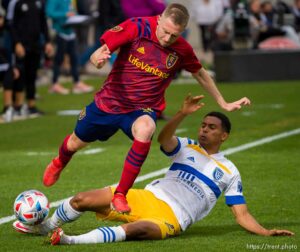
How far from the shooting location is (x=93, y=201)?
360 inches

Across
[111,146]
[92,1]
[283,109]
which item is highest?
[111,146]

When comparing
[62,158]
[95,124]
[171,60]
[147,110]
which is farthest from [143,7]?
[147,110]

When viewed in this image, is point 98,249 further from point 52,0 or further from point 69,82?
point 69,82

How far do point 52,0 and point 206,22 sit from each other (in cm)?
865

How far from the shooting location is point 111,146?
16.0 metres

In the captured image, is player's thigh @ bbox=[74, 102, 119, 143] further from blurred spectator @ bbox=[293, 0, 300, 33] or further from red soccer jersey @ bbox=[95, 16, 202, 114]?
blurred spectator @ bbox=[293, 0, 300, 33]

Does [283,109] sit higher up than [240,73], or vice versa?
[283,109]

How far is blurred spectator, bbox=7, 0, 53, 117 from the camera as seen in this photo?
1973 cm

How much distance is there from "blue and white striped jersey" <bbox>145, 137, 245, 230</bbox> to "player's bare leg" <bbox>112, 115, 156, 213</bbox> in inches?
8.2

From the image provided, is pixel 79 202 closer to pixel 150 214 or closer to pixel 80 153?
pixel 150 214

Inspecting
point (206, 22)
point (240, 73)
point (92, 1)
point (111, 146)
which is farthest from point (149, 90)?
point (92, 1)

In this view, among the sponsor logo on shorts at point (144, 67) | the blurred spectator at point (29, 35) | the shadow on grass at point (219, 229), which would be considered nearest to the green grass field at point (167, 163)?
the shadow on grass at point (219, 229)

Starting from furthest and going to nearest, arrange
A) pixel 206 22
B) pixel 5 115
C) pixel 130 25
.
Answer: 1. pixel 206 22
2. pixel 5 115
3. pixel 130 25

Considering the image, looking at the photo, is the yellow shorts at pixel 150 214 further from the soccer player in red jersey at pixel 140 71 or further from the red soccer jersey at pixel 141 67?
the red soccer jersey at pixel 141 67
